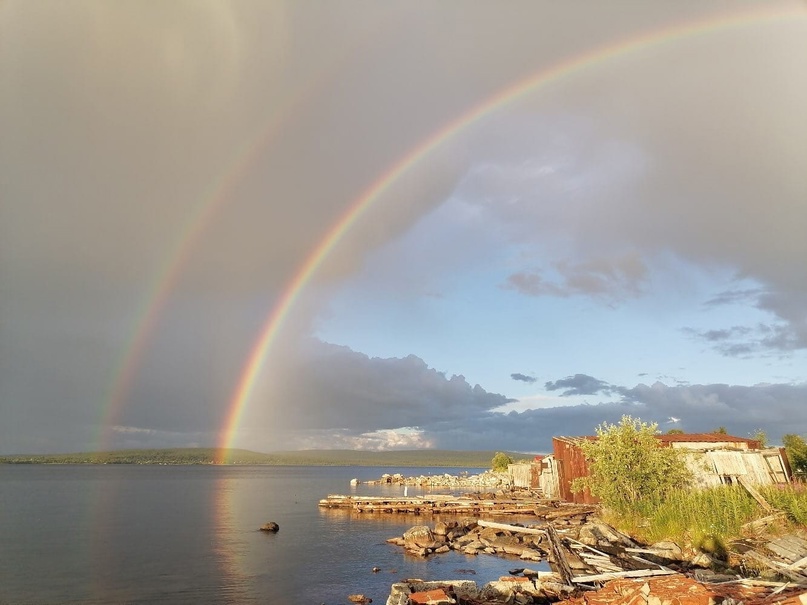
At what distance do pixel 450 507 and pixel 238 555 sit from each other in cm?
2727

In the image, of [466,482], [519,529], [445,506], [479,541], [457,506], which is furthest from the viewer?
[466,482]

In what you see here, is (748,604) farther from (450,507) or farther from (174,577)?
(450,507)

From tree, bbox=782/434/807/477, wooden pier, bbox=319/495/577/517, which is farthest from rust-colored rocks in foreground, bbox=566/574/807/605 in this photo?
tree, bbox=782/434/807/477

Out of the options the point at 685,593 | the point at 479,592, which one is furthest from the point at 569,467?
the point at 685,593

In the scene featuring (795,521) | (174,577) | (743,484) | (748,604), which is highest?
(743,484)

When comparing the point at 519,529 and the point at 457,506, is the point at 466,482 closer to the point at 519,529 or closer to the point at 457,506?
the point at 457,506

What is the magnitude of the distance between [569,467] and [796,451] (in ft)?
98.6

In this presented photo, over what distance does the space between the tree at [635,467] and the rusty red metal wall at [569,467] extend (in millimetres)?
15249

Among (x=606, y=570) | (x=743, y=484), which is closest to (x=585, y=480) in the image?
(x=743, y=484)

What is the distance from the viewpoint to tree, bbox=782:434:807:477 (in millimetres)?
59150

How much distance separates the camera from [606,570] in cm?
2148

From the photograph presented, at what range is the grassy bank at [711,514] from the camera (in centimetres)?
2380

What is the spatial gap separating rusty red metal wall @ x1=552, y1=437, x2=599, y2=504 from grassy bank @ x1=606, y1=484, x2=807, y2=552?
1843 cm

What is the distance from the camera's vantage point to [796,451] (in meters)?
61.2
